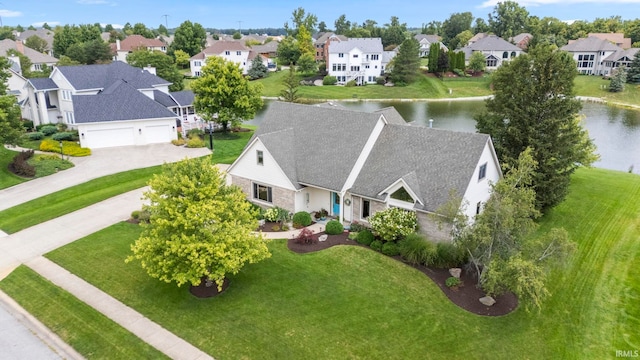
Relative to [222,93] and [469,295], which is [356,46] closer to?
[222,93]

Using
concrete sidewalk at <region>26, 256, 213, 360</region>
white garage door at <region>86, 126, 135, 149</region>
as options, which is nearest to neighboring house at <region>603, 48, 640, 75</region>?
white garage door at <region>86, 126, 135, 149</region>

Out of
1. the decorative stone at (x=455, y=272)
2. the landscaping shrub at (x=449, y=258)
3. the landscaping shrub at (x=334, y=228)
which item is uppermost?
the landscaping shrub at (x=334, y=228)

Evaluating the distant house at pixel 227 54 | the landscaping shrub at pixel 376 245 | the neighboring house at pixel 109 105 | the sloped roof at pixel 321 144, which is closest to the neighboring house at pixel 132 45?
the distant house at pixel 227 54

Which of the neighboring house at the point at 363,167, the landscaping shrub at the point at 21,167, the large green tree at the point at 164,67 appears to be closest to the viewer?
the neighboring house at the point at 363,167

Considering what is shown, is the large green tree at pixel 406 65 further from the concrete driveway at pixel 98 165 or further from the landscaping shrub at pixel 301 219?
the landscaping shrub at pixel 301 219

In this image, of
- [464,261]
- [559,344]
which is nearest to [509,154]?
[464,261]

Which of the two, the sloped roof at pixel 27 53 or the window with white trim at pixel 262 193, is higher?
the sloped roof at pixel 27 53
